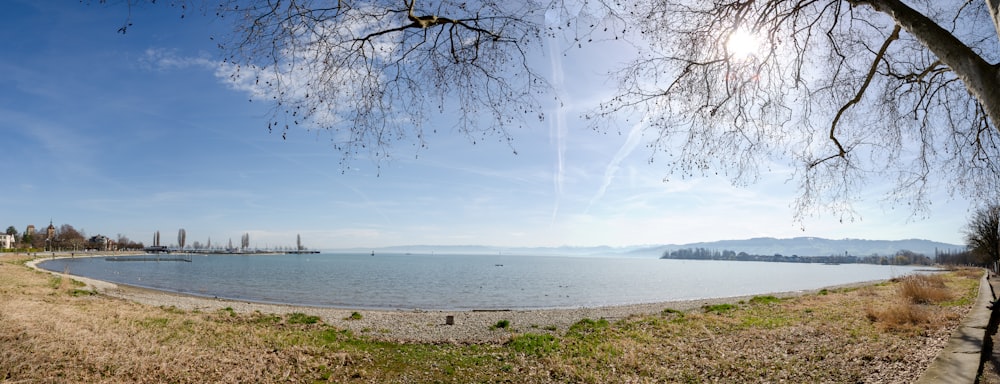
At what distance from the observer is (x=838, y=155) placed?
674 centimetres

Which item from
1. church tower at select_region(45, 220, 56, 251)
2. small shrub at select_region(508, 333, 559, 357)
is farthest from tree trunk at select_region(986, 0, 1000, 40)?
church tower at select_region(45, 220, 56, 251)

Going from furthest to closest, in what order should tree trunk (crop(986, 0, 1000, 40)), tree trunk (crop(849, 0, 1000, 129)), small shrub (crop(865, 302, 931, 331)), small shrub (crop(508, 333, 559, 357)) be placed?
small shrub (crop(508, 333, 559, 357))
small shrub (crop(865, 302, 931, 331))
tree trunk (crop(849, 0, 1000, 129))
tree trunk (crop(986, 0, 1000, 40))

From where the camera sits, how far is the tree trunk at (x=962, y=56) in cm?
369

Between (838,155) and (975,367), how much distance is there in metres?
4.06

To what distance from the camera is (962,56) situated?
3881 mm

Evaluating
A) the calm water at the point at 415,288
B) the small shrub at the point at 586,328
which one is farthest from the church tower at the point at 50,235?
the small shrub at the point at 586,328

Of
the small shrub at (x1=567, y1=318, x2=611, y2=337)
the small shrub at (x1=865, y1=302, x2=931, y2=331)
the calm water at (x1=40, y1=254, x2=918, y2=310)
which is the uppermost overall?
the small shrub at (x1=865, y1=302, x2=931, y2=331)

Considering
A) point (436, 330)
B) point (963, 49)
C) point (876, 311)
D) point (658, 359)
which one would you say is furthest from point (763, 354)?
point (436, 330)

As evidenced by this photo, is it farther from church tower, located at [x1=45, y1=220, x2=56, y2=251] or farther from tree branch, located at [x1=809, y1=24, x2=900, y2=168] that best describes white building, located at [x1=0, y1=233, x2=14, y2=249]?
tree branch, located at [x1=809, y1=24, x2=900, y2=168]

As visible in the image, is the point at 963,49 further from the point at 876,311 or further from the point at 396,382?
the point at 876,311

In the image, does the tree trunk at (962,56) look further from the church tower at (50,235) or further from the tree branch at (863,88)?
the church tower at (50,235)

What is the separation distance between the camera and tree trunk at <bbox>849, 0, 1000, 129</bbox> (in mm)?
3689

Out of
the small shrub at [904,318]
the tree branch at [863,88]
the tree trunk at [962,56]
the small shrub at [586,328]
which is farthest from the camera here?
the small shrub at [586,328]

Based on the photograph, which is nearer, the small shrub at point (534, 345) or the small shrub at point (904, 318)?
the small shrub at point (904, 318)
